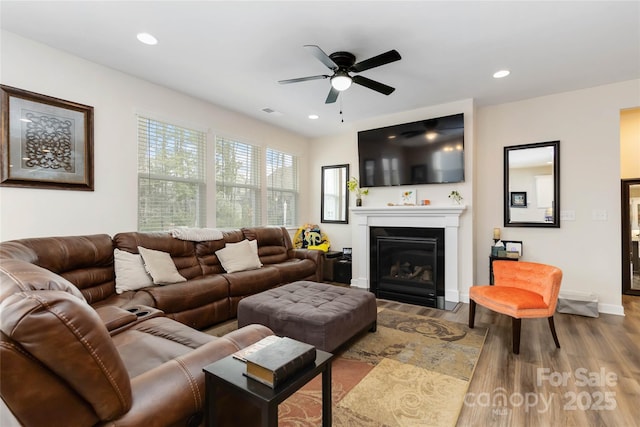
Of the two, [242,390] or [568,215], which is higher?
[568,215]

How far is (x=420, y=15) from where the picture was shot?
7.57 feet

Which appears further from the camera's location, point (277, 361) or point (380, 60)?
point (380, 60)

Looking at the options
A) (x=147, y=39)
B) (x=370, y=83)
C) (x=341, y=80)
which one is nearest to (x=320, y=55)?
(x=341, y=80)

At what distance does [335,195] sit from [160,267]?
343 centimetres

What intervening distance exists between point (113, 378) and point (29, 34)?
129 inches

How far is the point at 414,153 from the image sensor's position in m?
4.40

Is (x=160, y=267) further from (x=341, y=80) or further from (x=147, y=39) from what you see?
(x=341, y=80)

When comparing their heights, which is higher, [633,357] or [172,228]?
[172,228]

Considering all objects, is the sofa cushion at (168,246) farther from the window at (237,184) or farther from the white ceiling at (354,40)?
the white ceiling at (354,40)

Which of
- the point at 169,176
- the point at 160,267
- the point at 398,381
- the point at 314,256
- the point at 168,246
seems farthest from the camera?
the point at 314,256

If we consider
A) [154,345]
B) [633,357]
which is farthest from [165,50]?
[633,357]

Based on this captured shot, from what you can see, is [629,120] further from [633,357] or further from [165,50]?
[165,50]

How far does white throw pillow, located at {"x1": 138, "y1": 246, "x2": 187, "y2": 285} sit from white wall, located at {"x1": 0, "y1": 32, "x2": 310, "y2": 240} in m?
0.61

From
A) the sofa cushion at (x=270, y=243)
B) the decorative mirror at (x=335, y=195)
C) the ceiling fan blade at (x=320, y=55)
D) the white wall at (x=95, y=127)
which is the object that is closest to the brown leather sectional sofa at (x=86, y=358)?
the white wall at (x=95, y=127)
